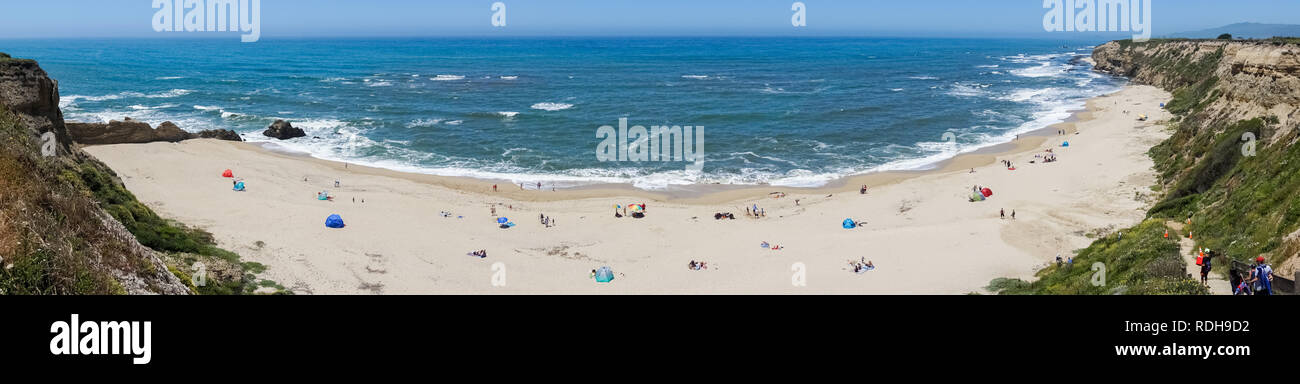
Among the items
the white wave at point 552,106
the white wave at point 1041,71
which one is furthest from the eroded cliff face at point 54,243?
the white wave at point 1041,71

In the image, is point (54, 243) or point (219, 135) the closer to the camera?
point (54, 243)

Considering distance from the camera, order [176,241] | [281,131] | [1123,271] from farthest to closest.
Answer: [281,131]
[176,241]
[1123,271]

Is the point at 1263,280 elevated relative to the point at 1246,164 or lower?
lower

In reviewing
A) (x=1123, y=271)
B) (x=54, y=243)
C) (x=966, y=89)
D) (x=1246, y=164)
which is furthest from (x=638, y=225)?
(x=966, y=89)

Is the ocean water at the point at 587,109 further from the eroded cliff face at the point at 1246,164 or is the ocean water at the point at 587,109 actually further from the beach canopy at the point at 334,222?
the eroded cliff face at the point at 1246,164

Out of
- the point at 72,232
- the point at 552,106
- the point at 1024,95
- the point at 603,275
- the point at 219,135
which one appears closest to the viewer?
the point at 72,232

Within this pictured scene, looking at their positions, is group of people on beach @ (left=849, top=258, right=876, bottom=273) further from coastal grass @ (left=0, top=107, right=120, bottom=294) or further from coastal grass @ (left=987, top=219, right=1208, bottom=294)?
coastal grass @ (left=0, top=107, right=120, bottom=294)

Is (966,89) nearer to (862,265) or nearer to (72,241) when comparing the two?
(862,265)
